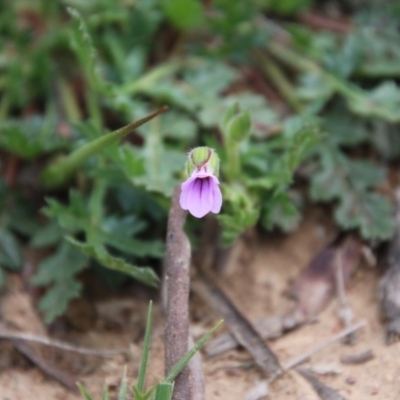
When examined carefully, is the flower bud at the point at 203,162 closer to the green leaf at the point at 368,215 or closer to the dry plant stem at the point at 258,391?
the dry plant stem at the point at 258,391

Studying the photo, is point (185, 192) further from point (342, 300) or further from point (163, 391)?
point (342, 300)

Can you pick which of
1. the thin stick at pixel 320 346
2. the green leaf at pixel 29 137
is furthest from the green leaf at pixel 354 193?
the green leaf at pixel 29 137

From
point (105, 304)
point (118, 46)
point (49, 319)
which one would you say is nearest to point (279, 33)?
point (118, 46)

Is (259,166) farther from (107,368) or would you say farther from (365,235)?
(107,368)

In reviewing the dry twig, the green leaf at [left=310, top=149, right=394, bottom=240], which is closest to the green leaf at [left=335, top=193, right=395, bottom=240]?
the green leaf at [left=310, top=149, right=394, bottom=240]

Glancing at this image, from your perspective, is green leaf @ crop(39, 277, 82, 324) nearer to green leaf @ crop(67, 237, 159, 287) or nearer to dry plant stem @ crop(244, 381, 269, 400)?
green leaf @ crop(67, 237, 159, 287)
